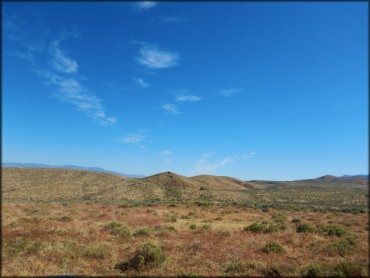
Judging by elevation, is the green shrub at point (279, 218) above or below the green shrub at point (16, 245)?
below

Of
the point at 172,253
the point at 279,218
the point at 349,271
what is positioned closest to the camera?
the point at 349,271

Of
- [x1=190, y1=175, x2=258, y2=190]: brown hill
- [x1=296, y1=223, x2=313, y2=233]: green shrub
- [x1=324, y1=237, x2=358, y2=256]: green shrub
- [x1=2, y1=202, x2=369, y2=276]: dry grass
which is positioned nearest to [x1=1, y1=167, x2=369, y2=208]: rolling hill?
[x1=190, y1=175, x2=258, y2=190]: brown hill

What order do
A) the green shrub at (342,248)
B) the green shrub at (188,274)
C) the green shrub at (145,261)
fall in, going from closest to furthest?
the green shrub at (188,274), the green shrub at (145,261), the green shrub at (342,248)

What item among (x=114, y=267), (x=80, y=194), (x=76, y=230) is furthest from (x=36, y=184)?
(x=114, y=267)

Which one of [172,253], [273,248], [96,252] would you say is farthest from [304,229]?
[96,252]

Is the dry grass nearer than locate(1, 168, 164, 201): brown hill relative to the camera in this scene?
Yes

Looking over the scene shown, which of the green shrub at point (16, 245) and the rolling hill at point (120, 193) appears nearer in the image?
the green shrub at point (16, 245)

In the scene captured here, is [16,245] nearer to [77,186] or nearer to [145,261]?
[145,261]

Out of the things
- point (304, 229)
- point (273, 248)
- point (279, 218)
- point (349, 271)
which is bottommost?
point (279, 218)

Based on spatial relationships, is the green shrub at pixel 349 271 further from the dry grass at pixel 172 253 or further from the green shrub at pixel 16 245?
the green shrub at pixel 16 245

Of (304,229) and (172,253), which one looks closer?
(172,253)

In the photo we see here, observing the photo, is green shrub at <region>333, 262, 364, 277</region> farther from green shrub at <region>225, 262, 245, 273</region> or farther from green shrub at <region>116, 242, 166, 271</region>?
green shrub at <region>116, 242, 166, 271</region>

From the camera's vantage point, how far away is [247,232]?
17.3 m

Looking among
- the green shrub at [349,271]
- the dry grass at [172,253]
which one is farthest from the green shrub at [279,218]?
the green shrub at [349,271]
